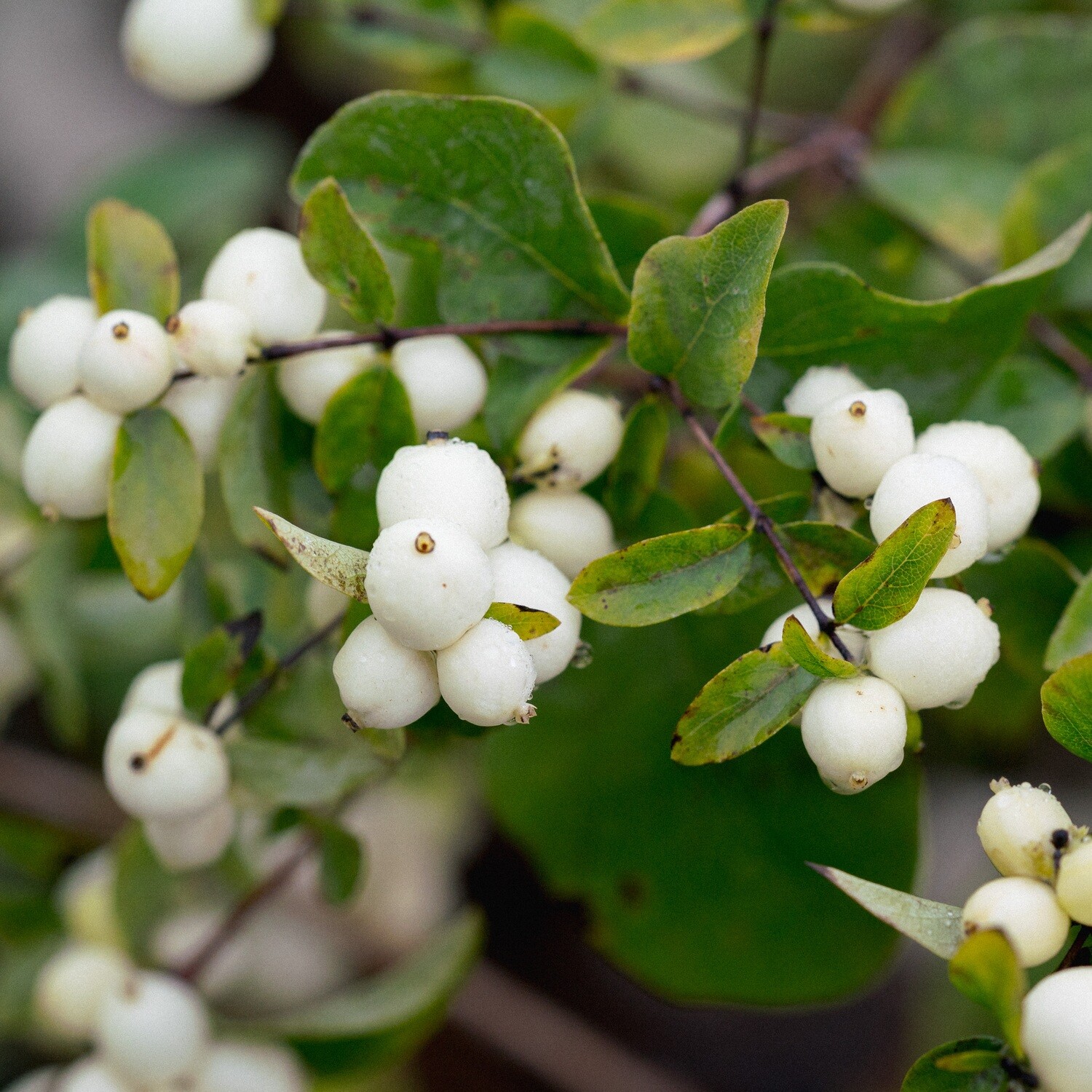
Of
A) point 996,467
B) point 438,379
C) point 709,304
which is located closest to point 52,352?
point 438,379

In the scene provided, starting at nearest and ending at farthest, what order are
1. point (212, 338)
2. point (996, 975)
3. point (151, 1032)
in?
point (996, 975) → point (212, 338) → point (151, 1032)

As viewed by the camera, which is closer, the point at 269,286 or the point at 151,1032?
the point at 269,286

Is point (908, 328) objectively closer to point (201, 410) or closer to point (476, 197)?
point (476, 197)

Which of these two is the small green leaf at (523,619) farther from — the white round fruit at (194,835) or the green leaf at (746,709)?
the white round fruit at (194,835)

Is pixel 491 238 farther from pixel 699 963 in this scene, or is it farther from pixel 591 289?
pixel 699 963

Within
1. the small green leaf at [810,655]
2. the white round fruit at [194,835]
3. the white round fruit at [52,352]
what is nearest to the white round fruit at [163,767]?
the white round fruit at [194,835]

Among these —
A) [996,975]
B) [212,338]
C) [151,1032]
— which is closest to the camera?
[996,975]
